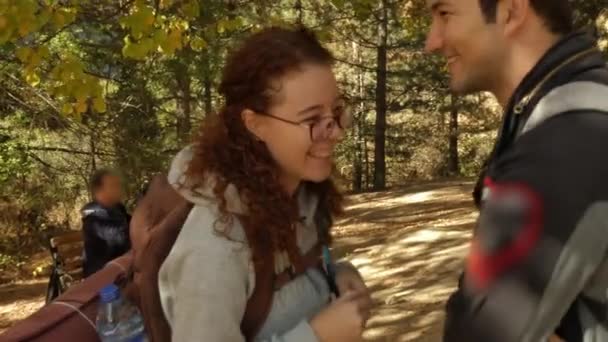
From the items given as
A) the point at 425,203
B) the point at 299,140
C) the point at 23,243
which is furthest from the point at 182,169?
the point at 23,243

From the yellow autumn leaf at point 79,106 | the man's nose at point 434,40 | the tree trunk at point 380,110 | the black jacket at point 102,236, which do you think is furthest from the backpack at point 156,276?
the tree trunk at point 380,110

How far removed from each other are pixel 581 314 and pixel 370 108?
22922 mm

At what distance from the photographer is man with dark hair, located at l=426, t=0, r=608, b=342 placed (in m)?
1.31

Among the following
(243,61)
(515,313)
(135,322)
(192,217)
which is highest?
(243,61)

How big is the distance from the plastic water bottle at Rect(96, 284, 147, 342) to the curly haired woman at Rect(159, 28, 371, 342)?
0.10 metres

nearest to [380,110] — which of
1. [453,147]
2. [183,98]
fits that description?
[453,147]

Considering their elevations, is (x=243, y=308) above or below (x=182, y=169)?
below

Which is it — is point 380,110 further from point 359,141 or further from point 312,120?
point 312,120

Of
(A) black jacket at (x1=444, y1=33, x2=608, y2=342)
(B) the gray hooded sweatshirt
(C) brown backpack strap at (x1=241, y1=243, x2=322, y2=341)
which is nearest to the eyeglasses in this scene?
(B) the gray hooded sweatshirt

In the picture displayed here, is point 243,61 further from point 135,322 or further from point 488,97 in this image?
point 488,97

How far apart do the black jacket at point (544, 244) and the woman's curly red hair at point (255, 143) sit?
21.2 inches

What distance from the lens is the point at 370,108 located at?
952 inches

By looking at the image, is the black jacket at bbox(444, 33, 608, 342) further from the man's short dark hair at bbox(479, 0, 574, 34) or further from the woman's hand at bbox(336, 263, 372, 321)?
the woman's hand at bbox(336, 263, 372, 321)

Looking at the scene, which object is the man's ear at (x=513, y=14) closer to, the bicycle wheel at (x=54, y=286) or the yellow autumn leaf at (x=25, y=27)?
the yellow autumn leaf at (x=25, y=27)
